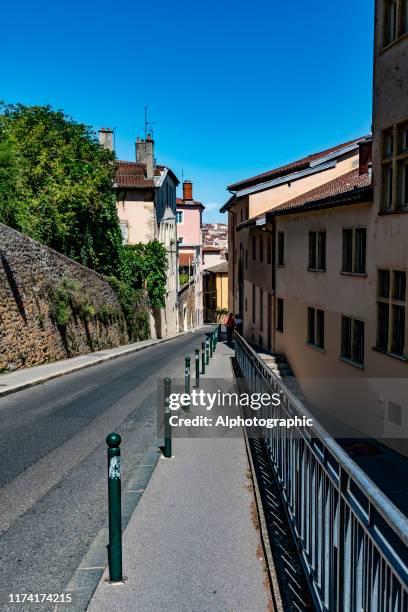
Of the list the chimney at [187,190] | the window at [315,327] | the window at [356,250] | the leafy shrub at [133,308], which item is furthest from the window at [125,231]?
the chimney at [187,190]

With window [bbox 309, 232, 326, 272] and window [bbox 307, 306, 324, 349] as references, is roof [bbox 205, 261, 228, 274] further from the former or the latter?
window [bbox 307, 306, 324, 349]

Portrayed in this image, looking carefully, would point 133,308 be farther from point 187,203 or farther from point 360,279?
point 187,203

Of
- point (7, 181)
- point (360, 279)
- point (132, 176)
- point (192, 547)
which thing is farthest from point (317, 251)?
point (132, 176)

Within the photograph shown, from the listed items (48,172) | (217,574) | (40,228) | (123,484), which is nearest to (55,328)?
(40,228)

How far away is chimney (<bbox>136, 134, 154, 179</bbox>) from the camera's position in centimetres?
4384

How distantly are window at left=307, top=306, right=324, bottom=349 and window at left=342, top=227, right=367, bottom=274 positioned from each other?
9.04ft

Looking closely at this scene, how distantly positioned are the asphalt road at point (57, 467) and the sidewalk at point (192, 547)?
0.49 meters

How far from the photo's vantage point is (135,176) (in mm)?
43688

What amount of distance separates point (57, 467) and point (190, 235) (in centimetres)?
7157

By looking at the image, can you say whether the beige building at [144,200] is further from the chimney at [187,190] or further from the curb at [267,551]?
the curb at [267,551]

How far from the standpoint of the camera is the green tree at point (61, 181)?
2817 cm

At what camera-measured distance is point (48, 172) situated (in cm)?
2867

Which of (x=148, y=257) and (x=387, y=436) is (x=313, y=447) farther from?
(x=148, y=257)

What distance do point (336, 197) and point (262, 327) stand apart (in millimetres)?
13185
